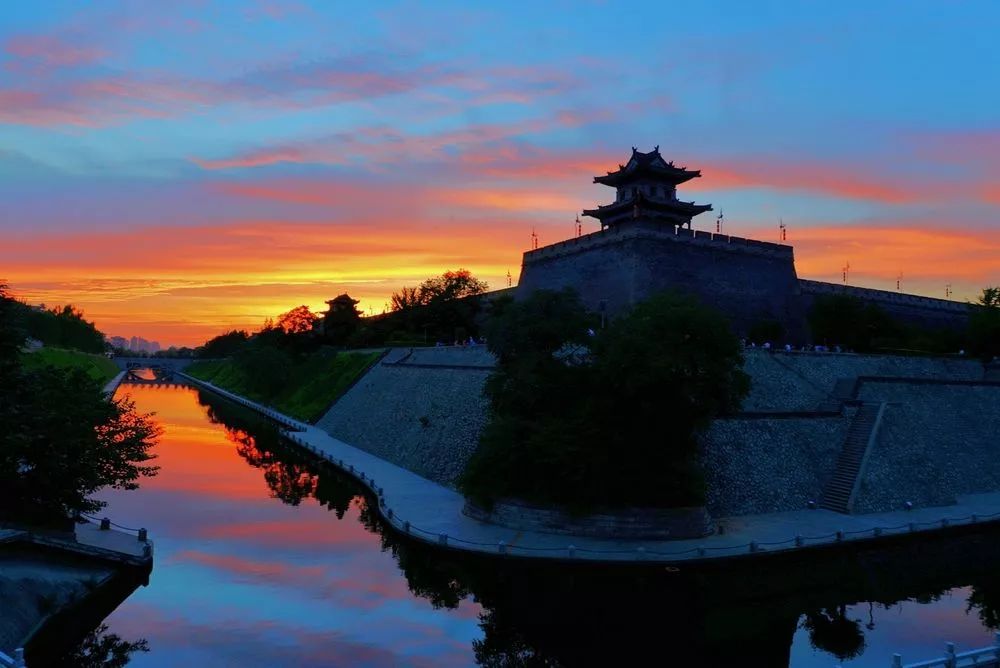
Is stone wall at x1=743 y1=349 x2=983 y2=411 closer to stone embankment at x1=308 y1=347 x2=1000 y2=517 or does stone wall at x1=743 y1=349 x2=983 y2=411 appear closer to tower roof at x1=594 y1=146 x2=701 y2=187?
stone embankment at x1=308 y1=347 x2=1000 y2=517

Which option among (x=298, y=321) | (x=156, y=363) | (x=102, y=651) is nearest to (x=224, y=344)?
(x=156, y=363)

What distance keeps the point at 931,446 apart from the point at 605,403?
1627cm

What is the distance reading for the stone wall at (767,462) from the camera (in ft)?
83.2

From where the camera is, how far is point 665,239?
143ft

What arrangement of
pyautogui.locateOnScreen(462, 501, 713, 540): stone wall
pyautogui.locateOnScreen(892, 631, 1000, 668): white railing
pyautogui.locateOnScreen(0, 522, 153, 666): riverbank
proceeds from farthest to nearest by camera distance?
1. pyautogui.locateOnScreen(462, 501, 713, 540): stone wall
2. pyautogui.locateOnScreen(0, 522, 153, 666): riverbank
3. pyautogui.locateOnScreen(892, 631, 1000, 668): white railing

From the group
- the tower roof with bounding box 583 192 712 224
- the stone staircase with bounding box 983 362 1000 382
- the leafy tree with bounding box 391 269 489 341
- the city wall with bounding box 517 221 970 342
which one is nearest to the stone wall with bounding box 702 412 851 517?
the city wall with bounding box 517 221 970 342

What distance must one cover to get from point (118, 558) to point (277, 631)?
243 inches

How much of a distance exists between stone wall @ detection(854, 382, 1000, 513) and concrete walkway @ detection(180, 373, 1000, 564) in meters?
0.69

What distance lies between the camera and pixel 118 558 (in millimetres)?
18922

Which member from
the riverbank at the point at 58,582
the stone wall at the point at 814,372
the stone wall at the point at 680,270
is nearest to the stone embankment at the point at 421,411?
the stone wall at the point at 680,270

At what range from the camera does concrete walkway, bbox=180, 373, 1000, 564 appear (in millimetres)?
20469

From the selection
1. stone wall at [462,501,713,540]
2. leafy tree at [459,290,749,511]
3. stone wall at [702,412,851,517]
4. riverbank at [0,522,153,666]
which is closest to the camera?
riverbank at [0,522,153,666]

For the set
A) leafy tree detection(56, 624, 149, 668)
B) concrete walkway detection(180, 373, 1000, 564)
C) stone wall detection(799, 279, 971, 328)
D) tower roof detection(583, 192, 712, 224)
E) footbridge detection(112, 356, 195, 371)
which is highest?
tower roof detection(583, 192, 712, 224)

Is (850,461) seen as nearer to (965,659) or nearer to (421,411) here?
(965,659)
